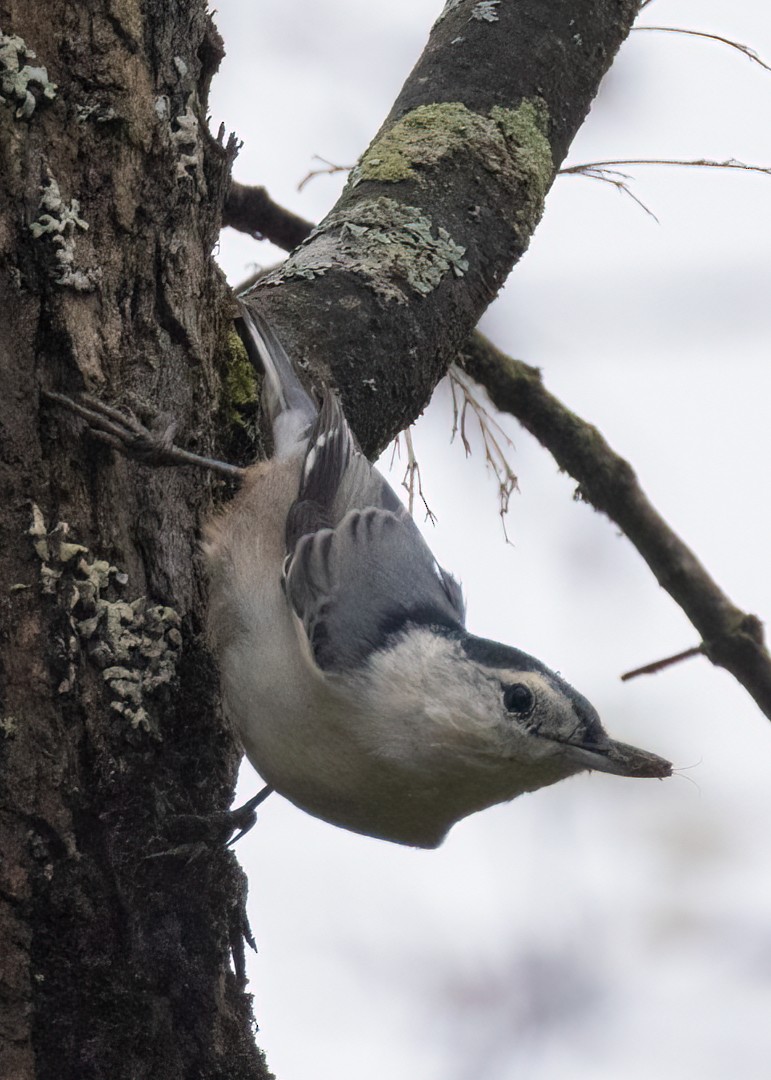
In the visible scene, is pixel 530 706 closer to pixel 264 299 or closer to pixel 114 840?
pixel 114 840

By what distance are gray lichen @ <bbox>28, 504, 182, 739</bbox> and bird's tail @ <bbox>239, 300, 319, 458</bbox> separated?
1.95 ft

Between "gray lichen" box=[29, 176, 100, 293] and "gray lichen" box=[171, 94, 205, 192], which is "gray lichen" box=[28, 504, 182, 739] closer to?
"gray lichen" box=[29, 176, 100, 293]

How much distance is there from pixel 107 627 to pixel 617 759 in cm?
81

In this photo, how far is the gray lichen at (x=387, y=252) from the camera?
2279 millimetres

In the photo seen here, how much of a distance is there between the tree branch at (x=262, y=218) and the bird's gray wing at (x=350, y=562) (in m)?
0.96

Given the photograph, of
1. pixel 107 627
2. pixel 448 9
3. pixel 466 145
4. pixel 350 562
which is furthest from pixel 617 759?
pixel 448 9

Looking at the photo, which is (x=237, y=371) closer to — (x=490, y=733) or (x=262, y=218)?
(x=490, y=733)

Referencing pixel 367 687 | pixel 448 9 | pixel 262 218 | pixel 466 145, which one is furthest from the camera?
pixel 262 218

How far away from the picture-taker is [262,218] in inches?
118

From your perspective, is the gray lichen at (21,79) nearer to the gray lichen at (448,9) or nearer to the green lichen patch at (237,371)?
the green lichen patch at (237,371)

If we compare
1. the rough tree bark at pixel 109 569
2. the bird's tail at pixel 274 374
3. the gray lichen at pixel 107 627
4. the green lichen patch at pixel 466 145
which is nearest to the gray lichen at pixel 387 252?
the green lichen patch at pixel 466 145

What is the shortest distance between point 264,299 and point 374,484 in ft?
1.41

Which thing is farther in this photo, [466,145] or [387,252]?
[466,145]

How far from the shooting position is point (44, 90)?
1.56m
